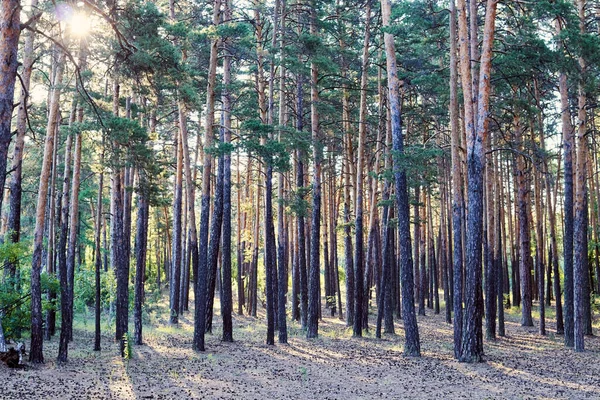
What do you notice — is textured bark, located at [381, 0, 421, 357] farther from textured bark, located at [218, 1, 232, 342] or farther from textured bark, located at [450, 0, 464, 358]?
textured bark, located at [218, 1, 232, 342]

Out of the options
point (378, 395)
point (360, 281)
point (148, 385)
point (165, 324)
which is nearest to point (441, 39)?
point (360, 281)

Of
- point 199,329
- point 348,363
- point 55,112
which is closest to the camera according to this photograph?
point 55,112

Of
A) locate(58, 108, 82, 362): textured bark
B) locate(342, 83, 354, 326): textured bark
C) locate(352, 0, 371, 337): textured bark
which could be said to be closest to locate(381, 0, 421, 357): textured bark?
locate(352, 0, 371, 337): textured bark

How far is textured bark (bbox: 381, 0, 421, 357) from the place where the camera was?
1537 cm

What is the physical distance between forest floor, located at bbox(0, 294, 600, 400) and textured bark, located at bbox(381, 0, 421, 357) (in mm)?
840

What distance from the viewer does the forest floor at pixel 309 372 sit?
11.0 metres

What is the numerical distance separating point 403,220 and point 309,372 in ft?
16.1

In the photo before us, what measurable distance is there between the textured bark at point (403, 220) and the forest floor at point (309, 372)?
840 millimetres

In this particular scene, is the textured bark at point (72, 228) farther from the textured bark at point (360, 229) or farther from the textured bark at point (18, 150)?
the textured bark at point (360, 229)

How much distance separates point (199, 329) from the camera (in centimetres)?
1681

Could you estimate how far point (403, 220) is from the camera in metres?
15.5

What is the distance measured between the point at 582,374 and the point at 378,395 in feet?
17.5

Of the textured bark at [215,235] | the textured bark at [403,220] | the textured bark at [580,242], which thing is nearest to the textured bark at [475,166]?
the textured bark at [403,220]

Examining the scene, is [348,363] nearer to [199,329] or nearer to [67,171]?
[199,329]
